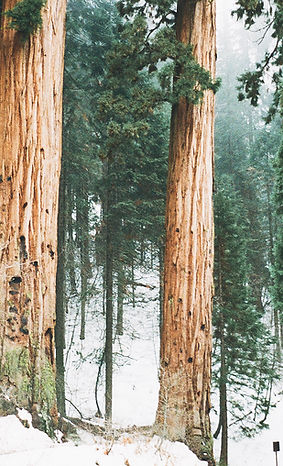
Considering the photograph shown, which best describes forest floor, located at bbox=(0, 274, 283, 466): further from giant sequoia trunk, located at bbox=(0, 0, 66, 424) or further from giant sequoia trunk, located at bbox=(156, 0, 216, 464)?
giant sequoia trunk, located at bbox=(0, 0, 66, 424)

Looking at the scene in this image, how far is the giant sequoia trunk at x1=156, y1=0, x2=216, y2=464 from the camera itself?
431 centimetres

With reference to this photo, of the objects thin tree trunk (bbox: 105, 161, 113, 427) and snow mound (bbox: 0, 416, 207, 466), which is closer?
snow mound (bbox: 0, 416, 207, 466)

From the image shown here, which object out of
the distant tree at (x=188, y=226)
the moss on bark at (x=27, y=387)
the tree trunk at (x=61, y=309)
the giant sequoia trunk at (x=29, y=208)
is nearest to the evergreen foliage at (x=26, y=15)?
the giant sequoia trunk at (x=29, y=208)

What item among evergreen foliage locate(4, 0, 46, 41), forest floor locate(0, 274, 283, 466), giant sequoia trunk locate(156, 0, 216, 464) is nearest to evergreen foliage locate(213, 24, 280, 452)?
forest floor locate(0, 274, 283, 466)

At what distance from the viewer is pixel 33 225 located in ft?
12.7

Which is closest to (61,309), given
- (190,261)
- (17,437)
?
(190,261)

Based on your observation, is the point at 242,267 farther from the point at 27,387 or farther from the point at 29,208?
the point at 27,387

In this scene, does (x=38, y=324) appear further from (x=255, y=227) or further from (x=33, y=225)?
(x=255, y=227)

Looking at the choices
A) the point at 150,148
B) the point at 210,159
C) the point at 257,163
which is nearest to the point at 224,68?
the point at 257,163

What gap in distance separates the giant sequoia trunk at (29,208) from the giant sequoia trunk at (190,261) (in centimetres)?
144

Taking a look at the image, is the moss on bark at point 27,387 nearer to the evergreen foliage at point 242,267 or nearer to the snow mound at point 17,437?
the snow mound at point 17,437

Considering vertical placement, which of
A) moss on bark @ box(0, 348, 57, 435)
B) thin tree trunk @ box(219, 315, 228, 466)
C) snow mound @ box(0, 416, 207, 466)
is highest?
moss on bark @ box(0, 348, 57, 435)

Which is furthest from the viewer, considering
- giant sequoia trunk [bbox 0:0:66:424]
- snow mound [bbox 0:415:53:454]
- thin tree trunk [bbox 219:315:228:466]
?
thin tree trunk [bbox 219:315:228:466]

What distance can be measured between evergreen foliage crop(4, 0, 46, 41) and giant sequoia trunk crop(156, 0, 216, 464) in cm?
208
